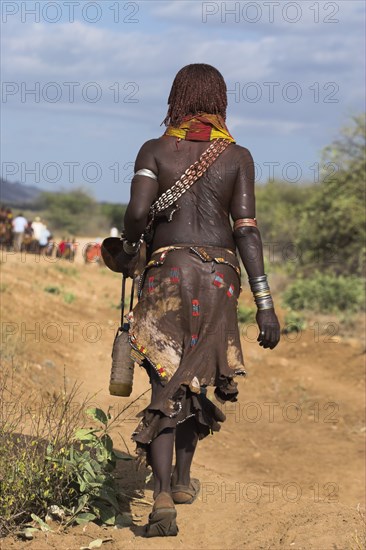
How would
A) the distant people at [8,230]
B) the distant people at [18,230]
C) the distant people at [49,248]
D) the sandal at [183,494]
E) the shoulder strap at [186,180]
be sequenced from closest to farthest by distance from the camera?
the shoulder strap at [186,180] → the sandal at [183,494] → the distant people at [18,230] → the distant people at [8,230] → the distant people at [49,248]

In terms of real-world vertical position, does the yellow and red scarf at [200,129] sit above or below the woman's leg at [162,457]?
above

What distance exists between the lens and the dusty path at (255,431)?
4.88 meters

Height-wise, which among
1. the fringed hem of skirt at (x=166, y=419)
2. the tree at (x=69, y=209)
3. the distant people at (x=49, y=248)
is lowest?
the fringed hem of skirt at (x=166, y=419)

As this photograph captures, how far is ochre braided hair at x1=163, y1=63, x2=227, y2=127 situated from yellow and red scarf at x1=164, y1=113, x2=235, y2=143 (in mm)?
31

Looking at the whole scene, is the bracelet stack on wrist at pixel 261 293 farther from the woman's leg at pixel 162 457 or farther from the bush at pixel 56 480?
the bush at pixel 56 480

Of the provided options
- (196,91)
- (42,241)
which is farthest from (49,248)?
(196,91)

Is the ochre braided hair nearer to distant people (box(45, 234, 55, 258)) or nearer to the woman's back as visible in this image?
the woman's back

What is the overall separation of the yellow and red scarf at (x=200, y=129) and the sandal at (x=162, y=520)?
180cm

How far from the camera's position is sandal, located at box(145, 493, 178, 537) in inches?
179

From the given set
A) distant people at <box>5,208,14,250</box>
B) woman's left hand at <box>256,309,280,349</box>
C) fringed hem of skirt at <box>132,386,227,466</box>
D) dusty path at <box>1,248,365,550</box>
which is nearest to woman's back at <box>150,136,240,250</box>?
woman's left hand at <box>256,309,280,349</box>

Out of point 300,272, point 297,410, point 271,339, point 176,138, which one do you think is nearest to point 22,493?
point 271,339

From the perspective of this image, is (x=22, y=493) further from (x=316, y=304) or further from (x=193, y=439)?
(x=316, y=304)

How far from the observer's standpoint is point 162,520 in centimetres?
456

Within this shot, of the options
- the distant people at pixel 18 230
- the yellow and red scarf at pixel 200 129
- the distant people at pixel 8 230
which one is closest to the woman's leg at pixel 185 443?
the yellow and red scarf at pixel 200 129
